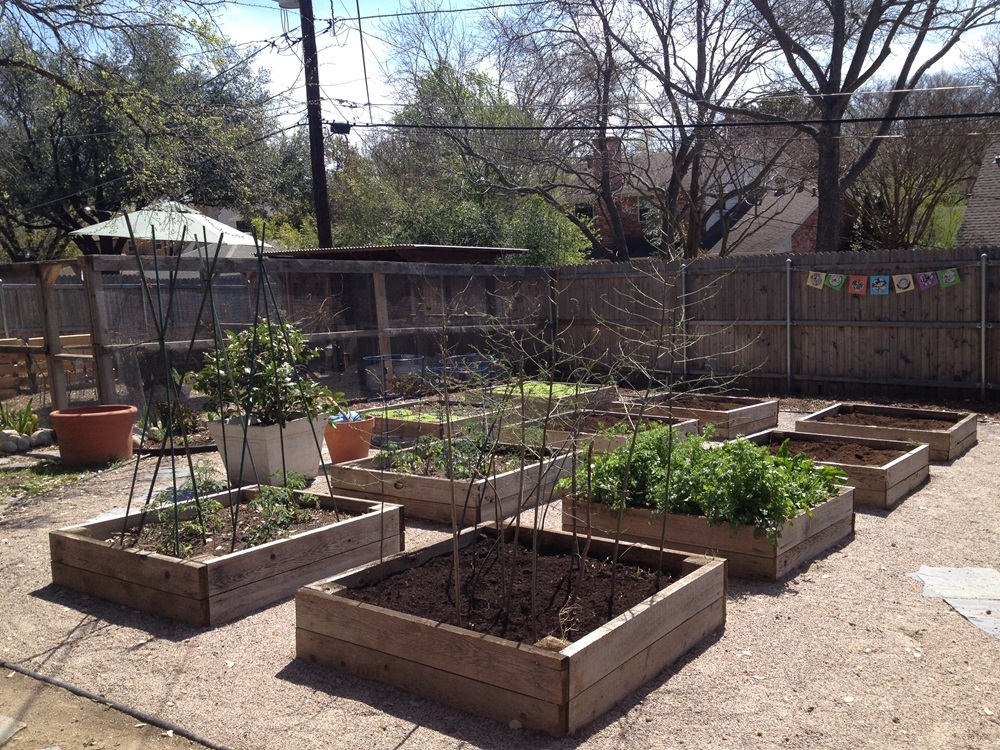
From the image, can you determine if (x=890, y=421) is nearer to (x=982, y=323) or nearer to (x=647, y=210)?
(x=982, y=323)

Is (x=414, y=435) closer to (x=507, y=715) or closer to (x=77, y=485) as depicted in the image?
(x=77, y=485)

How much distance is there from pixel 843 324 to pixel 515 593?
9508 mm

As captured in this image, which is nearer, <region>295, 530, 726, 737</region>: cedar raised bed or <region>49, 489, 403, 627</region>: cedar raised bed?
<region>295, 530, 726, 737</region>: cedar raised bed

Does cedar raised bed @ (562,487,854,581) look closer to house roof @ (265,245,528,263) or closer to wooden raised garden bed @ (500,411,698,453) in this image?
wooden raised garden bed @ (500,411,698,453)

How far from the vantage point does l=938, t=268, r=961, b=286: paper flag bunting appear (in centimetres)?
1115

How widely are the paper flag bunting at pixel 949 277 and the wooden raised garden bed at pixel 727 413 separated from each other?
3.16 meters

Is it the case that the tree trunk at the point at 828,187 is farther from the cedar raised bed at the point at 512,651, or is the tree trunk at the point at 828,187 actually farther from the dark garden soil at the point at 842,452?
the cedar raised bed at the point at 512,651

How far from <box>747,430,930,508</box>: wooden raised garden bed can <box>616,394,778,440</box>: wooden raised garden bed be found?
4.13 ft

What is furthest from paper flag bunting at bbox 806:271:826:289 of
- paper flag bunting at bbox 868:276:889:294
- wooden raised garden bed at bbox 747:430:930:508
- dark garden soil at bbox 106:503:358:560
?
dark garden soil at bbox 106:503:358:560

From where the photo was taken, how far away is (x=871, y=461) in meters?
7.17

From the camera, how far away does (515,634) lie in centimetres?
372

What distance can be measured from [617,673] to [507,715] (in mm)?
491

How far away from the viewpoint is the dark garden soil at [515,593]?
12.5 ft

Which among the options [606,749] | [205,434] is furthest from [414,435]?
[606,749]
